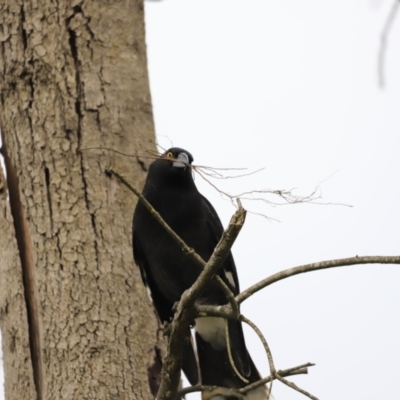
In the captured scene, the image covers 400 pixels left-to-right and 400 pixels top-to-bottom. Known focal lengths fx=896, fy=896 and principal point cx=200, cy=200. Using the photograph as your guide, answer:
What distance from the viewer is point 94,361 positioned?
12.5 ft

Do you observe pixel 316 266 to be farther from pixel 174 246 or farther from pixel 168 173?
pixel 168 173

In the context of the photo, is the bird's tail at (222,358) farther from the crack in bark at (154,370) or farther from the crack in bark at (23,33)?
the crack in bark at (23,33)

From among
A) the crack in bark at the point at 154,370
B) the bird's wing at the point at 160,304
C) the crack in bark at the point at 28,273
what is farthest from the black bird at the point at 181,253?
the crack in bark at the point at 28,273

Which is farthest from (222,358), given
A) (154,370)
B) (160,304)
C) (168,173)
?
(168,173)

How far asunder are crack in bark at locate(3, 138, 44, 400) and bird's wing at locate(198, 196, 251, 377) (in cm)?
85

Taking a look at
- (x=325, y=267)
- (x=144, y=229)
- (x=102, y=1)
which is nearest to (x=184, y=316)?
(x=325, y=267)

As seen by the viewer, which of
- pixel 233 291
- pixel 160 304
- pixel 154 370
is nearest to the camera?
pixel 154 370

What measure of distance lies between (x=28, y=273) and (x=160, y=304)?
2.06 ft

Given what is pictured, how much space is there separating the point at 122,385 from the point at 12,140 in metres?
1.29

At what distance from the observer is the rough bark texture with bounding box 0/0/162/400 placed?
3.85 meters

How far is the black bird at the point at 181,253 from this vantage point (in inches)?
163

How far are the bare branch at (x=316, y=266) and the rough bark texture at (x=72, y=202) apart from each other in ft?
4.78

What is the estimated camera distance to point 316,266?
2439 mm

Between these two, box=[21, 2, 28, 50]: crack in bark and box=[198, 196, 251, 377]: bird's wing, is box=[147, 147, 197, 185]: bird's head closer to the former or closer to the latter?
box=[198, 196, 251, 377]: bird's wing
